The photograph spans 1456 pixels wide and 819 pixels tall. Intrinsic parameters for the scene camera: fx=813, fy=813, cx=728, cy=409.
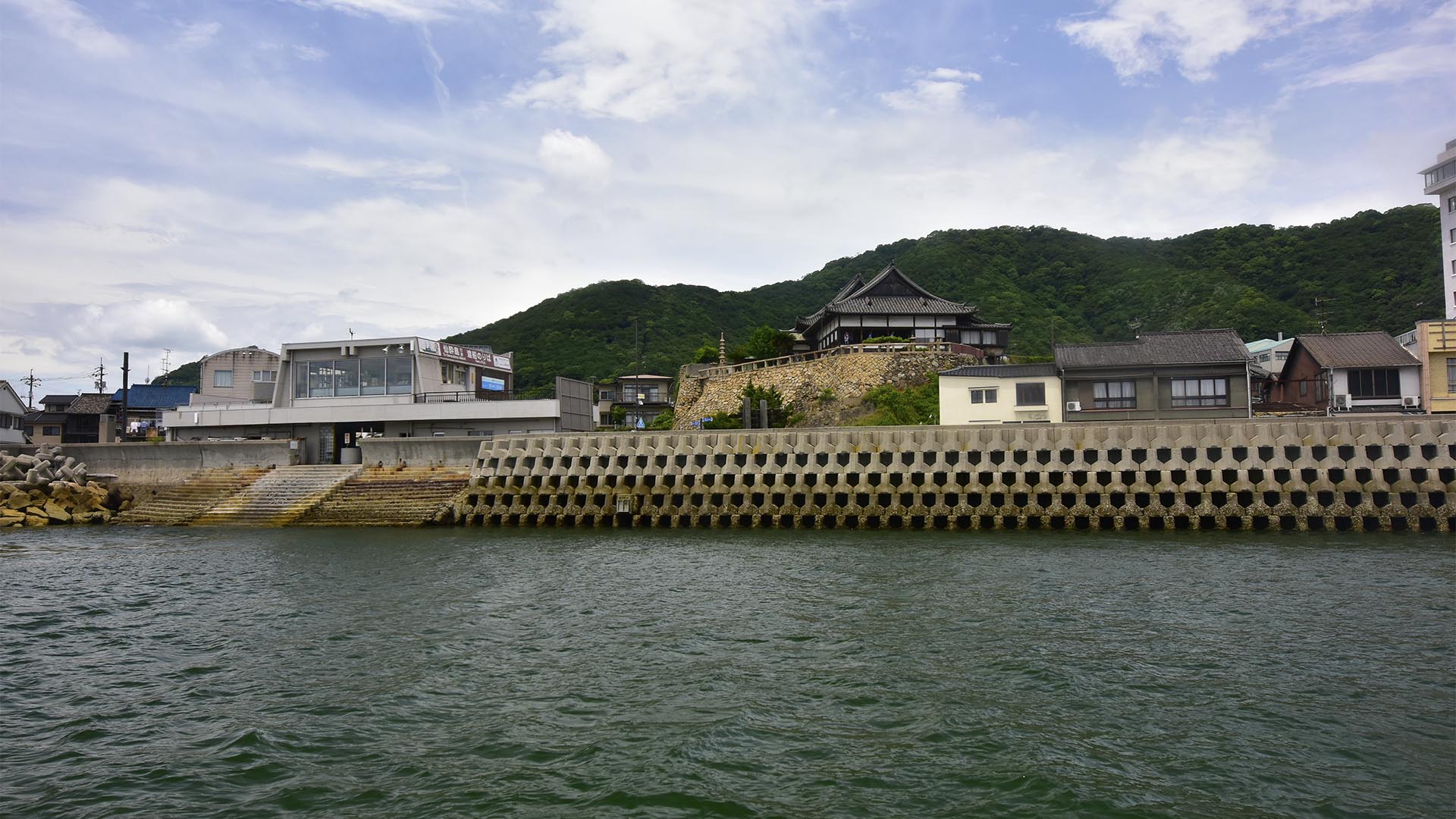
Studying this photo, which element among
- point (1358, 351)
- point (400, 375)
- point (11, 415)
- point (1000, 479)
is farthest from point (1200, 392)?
point (11, 415)

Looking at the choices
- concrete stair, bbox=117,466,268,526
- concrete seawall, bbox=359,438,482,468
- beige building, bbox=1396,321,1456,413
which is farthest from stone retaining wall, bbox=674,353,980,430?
concrete stair, bbox=117,466,268,526

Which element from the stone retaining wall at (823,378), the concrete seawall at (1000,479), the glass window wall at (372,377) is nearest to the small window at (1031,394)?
the stone retaining wall at (823,378)

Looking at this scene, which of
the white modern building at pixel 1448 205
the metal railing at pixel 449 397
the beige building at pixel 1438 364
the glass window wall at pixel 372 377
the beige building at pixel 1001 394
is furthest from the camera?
the white modern building at pixel 1448 205

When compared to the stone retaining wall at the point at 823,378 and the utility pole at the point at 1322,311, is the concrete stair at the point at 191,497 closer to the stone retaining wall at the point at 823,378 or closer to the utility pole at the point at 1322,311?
the stone retaining wall at the point at 823,378

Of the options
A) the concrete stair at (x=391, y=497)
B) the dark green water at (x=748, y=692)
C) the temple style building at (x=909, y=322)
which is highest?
the temple style building at (x=909, y=322)

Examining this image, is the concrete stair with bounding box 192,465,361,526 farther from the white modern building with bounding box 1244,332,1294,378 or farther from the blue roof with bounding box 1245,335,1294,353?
the blue roof with bounding box 1245,335,1294,353

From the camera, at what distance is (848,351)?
55281 millimetres

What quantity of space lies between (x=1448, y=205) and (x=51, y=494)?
301ft

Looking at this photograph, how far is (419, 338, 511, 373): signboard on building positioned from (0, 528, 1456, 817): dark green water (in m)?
26.8

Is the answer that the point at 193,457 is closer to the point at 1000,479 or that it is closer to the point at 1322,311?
the point at 1000,479

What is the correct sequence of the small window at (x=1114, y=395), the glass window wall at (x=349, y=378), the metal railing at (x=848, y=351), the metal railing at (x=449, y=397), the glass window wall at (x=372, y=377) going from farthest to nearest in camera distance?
the metal railing at (x=848, y=351)
the glass window wall at (x=372, y=377)
the glass window wall at (x=349, y=378)
the metal railing at (x=449, y=397)
the small window at (x=1114, y=395)

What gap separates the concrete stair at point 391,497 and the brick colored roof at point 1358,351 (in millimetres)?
42085

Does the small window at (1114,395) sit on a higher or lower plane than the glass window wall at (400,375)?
lower

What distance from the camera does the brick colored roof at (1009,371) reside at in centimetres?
4175
